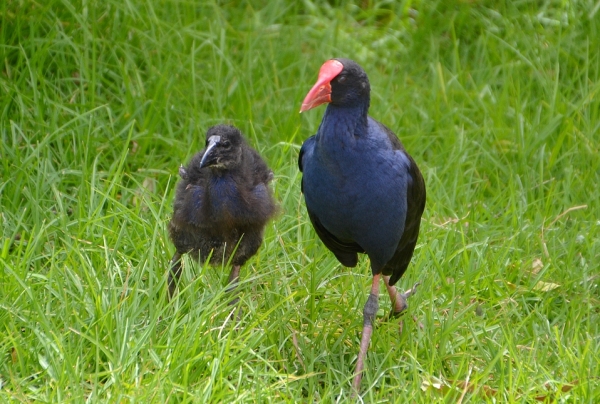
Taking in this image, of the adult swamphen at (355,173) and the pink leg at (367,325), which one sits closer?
the adult swamphen at (355,173)

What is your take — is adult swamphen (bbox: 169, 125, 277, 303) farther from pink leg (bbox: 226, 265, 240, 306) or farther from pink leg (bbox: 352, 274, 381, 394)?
pink leg (bbox: 352, 274, 381, 394)

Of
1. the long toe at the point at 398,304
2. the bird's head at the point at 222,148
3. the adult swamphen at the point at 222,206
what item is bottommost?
the long toe at the point at 398,304

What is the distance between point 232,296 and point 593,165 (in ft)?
9.46

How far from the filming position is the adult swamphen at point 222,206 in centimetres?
433

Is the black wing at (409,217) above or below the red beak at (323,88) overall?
below

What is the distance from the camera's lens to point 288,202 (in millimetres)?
5234

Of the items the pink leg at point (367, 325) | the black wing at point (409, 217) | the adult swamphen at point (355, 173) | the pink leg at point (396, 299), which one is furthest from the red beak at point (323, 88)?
the pink leg at point (396, 299)

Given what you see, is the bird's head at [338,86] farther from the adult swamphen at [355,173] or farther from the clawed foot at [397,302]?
the clawed foot at [397,302]

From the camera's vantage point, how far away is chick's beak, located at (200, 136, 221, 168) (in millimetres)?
4188

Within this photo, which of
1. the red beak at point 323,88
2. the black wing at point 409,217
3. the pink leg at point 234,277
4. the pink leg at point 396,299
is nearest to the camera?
the red beak at point 323,88

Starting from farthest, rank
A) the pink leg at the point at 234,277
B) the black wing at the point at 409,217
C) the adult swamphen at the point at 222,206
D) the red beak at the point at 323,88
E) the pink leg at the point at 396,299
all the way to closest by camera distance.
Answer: the pink leg at the point at 396,299 < the pink leg at the point at 234,277 < the adult swamphen at the point at 222,206 < the black wing at the point at 409,217 < the red beak at the point at 323,88

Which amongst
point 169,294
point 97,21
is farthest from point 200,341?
point 97,21

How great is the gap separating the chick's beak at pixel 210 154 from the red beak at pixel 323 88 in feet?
1.74

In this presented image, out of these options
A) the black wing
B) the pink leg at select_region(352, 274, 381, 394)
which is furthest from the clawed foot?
the pink leg at select_region(352, 274, 381, 394)
